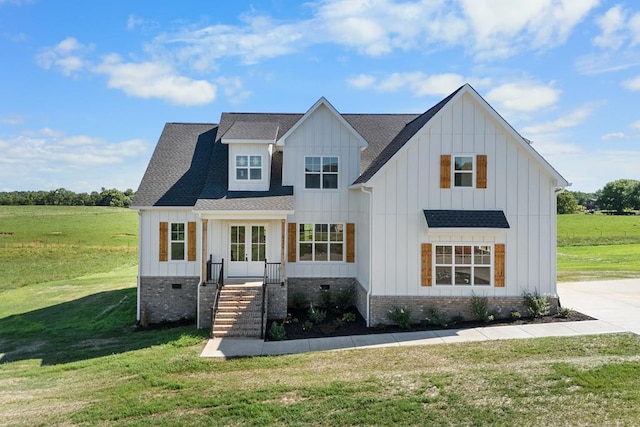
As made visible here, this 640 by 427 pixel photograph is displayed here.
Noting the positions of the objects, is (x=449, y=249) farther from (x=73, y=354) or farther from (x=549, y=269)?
(x=73, y=354)

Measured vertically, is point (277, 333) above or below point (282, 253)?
below

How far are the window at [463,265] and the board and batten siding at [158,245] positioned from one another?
942 centimetres

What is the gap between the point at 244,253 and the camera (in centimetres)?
1602

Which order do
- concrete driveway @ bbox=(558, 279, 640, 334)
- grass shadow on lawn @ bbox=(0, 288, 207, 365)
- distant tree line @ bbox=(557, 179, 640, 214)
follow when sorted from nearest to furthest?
Result: concrete driveway @ bbox=(558, 279, 640, 334)
grass shadow on lawn @ bbox=(0, 288, 207, 365)
distant tree line @ bbox=(557, 179, 640, 214)

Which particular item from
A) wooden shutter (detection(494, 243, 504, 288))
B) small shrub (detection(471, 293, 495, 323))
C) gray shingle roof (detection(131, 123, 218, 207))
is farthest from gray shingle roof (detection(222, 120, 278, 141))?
small shrub (detection(471, 293, 495, 323))

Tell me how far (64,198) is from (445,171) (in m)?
84.4

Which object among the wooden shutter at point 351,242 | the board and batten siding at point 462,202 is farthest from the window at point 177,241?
the board and batten siding at point 462,202

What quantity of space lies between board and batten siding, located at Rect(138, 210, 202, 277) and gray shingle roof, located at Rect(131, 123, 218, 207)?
49 cm

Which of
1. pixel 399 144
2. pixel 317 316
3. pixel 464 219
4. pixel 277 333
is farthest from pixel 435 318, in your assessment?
pixel 399 144

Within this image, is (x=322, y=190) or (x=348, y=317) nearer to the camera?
(x=348, y=317)

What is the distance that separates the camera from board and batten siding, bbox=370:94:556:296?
13.4 meters

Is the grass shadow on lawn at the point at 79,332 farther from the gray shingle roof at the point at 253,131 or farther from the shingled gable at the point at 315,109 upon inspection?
the shingled gable at the point at 315,109

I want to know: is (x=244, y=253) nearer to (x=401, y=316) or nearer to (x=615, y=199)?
(x=401, y=316)

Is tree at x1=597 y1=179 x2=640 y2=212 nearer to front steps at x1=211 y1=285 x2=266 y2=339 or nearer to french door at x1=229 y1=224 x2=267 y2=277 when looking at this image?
french door at x1=229 y1=224 x2=267 y2=277
